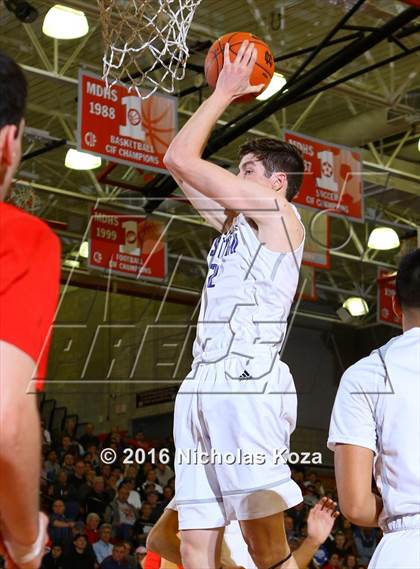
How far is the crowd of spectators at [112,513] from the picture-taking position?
1264 cm

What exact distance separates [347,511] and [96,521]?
35.9 feet

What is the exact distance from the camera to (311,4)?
14.5 m

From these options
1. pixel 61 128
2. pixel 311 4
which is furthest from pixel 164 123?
pixel 61 128

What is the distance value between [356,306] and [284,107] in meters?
13.0

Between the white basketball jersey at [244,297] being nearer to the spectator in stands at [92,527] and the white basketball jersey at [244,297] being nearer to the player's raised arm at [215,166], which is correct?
the player's raised arm at [215,166]

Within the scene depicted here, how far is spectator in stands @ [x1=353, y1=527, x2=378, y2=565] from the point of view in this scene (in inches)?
647

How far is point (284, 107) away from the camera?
48.2ft

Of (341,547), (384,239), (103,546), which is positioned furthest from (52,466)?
(384,239)

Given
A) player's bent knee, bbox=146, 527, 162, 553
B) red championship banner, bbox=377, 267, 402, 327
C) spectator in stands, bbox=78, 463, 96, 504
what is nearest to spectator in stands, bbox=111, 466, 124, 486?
spectator in stands, bbox=78, 463, 96, 504

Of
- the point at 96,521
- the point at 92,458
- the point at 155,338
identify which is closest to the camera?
the point at 96,521

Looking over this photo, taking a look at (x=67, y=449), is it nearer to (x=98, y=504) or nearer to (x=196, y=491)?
(x=98, y=504)

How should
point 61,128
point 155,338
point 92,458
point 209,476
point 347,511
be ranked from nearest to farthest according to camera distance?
point 347,511
point 209,476
point 92,458
point 61,128
point 155,338

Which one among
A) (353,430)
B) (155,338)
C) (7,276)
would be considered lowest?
(353,430)

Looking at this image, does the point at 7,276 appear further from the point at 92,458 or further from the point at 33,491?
the point at 92,458
